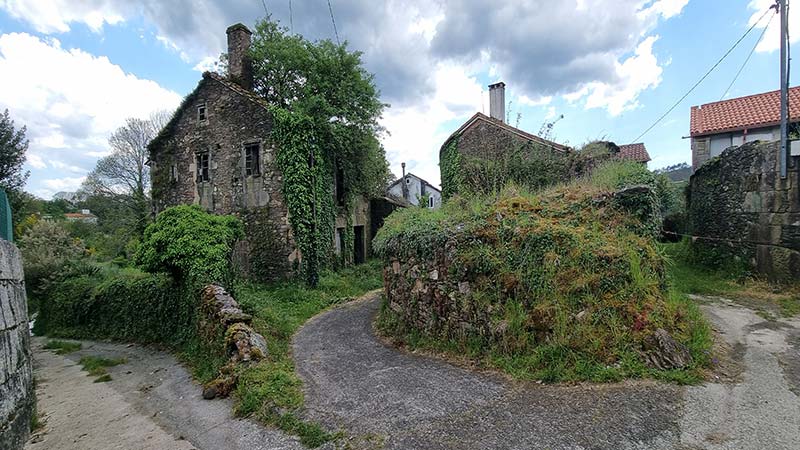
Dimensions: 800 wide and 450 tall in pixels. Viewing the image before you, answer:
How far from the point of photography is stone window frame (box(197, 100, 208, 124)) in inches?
569

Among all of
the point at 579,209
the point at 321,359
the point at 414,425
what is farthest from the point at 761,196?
the point at 321,359

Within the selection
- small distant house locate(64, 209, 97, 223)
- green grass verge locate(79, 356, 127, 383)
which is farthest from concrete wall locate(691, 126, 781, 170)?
small distant house locate(64, 209, 97, 223)

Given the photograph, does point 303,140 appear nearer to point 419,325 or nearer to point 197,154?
point 197,154

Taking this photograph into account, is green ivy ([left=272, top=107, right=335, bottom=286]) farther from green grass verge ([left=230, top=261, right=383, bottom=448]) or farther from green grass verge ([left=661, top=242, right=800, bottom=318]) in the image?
green grass verge ([left=661, top=242, right=800, bottom=318])

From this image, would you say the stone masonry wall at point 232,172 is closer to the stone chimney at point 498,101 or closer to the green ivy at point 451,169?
the green ivy at point 451,169

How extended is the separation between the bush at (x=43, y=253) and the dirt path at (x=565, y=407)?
50.9 feet

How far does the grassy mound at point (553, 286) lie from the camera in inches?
195

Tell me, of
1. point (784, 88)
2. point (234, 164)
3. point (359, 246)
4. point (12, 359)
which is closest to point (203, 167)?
point (234, 164)

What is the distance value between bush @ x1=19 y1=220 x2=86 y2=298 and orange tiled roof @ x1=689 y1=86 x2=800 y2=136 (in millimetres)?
27276

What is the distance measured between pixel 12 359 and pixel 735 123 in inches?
854

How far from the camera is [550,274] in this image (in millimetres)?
5473

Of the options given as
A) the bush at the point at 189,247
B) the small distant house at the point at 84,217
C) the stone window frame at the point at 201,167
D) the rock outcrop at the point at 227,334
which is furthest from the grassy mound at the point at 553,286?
the small distant house at the point at 84,217

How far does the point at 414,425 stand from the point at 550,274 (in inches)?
112

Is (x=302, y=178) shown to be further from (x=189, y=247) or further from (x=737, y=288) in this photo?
(x=737, y=288)
